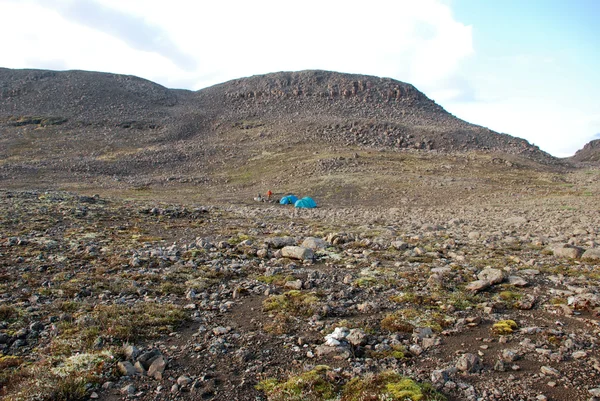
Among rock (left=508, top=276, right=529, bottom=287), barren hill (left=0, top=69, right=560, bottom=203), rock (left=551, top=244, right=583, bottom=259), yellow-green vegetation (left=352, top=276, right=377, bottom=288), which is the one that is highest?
barren hill (left=0, top=69, right=560, bottom=203)

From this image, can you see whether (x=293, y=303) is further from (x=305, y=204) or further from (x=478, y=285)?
(x=305, y=204)

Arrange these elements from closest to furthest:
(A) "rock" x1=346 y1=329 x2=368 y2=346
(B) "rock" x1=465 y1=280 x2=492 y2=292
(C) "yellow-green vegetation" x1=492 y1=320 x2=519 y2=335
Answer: (A) "rock" x1=346 y1=329 x2=368 y2=346
(C) "yellow-green vegetation" x1=492 y1=320 x2=519 y2=335
(B) "rock" x1=465 y1=280 x2=492 y2=292

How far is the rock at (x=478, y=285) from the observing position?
7.79 metres

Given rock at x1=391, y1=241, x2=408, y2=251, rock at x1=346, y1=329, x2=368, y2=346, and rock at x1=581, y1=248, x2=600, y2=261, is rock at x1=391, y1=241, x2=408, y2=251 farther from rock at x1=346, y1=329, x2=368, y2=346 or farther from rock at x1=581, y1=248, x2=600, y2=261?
rock at x1=346, y1=329, x2=368, y2=346

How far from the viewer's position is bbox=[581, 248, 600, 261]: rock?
987cm

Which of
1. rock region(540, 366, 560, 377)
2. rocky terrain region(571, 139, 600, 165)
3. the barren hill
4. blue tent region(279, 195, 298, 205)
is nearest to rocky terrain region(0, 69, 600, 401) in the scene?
rock region(540, 366, 560, 377)

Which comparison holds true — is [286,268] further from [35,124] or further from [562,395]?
[35,124]

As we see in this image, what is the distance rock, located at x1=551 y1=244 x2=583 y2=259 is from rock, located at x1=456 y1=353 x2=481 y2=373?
6954 millimetres

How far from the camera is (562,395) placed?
4.39 meters

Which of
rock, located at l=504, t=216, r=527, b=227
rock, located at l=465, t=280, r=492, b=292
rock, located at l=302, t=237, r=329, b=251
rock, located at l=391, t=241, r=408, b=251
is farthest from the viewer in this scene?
rock, located at l=504, t=216, r=527, b=227

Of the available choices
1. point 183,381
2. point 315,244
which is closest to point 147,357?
point 183,381

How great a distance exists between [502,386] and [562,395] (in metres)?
0.59

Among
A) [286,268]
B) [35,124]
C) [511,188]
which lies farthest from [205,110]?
[286,268]

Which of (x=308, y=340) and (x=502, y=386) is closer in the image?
(x=502, y=386)
